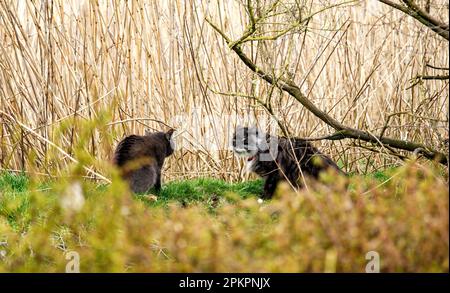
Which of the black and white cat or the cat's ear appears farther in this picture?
the cat's ear

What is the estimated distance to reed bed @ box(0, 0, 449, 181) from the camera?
213 inches

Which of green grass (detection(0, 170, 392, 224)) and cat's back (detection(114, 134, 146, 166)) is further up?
cat's back (detection(114, 134, 146, 166))

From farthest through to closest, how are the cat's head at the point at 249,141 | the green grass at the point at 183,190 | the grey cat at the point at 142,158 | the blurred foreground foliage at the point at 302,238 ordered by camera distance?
the cat's head at the point at 249,141 < the grey cat at the point at 142,158 < the green grass at the point at 183,190 < the blurred foreground foliage at the point at 302,238

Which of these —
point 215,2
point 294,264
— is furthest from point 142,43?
point 294,264

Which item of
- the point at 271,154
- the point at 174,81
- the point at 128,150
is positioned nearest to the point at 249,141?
the point at 271,154

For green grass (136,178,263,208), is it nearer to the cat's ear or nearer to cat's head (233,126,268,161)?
cat's head (233,126,268,161)

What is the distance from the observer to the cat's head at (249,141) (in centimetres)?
557

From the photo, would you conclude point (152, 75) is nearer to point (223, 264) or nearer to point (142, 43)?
point (142, 43)

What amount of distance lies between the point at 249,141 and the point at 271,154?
23 cm

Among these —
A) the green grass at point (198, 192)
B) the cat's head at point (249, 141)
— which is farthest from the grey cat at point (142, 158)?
the cat's head at point (249, 141)

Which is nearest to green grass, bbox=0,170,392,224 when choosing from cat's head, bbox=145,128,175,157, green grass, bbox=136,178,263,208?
green grass, bbox=136,178,263,208

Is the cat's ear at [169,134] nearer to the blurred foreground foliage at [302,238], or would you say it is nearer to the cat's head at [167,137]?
the cat's head at [167,137]

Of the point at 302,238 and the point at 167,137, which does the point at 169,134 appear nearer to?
the point at 167,137
